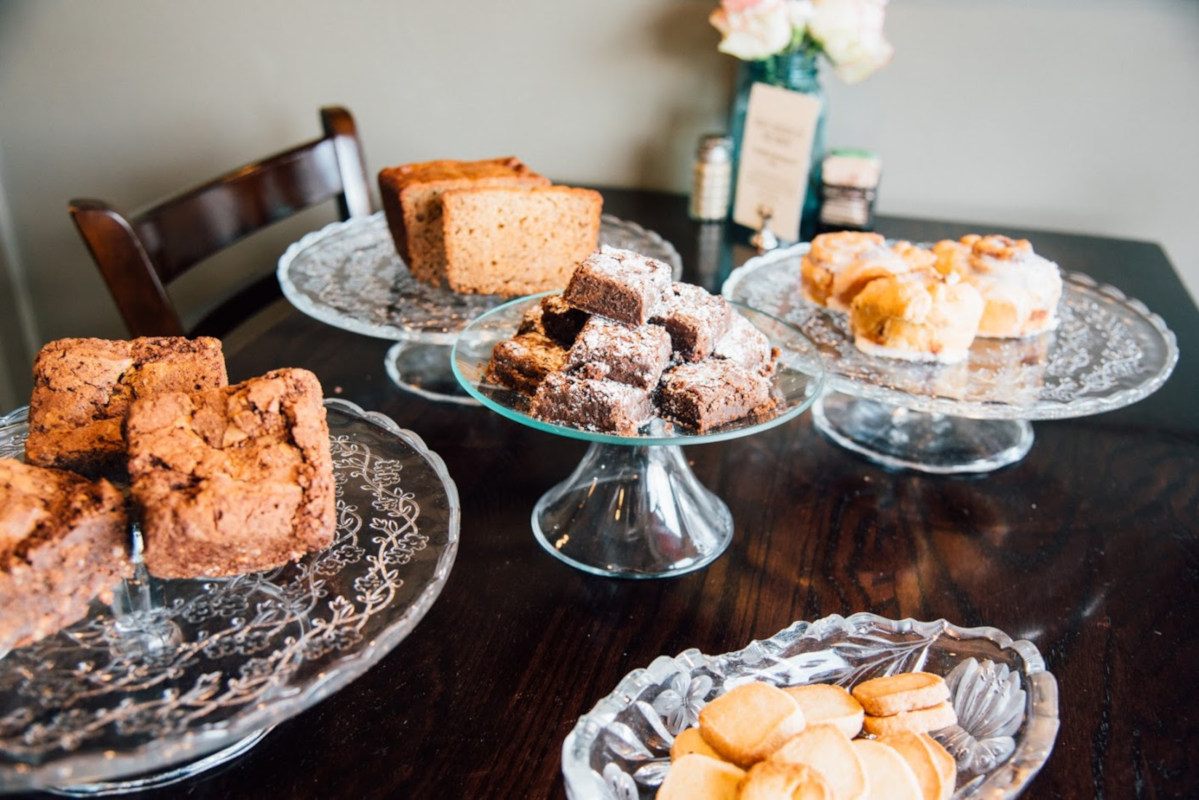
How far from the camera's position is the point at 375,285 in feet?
4.88

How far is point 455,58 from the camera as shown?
2100 millimetres

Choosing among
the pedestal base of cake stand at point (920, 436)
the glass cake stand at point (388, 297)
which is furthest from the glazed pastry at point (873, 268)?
the glass cake stand at point (388, 297)

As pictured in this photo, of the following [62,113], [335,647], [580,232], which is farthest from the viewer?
[62,113]

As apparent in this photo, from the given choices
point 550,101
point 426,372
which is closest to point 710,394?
point 426,372

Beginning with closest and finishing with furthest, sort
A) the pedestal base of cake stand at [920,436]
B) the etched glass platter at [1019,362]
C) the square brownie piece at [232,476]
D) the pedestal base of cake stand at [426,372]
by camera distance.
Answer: the square brownie piece at [232,476] → the etched glass platter at [1019,362] → the pedestal base of cake stand at [920,436] → the pedestal base of cake stand at [426,372]

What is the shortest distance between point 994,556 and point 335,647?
76cm

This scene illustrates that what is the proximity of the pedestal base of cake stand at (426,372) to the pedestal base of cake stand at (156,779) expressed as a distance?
26.3 inches

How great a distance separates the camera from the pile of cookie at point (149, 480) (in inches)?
28.1

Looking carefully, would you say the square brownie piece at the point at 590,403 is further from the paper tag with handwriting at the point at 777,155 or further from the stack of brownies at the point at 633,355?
the paper tag with handwriting at the point at 777,155

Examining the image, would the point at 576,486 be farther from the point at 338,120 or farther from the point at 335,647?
the point at 338,120

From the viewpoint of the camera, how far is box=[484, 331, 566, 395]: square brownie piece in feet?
3.29

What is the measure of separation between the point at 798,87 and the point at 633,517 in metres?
1.05

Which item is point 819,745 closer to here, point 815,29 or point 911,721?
point 911,721

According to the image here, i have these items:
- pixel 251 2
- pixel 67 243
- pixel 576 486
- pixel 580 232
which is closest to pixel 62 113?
pixel 67 243
